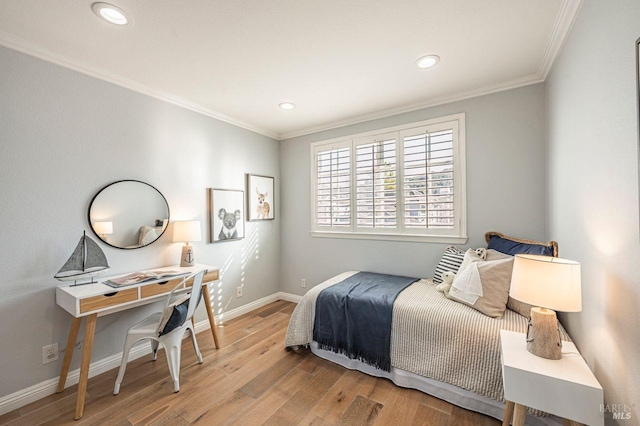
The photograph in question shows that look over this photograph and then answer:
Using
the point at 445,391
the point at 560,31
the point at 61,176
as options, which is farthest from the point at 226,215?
the point at 560,31

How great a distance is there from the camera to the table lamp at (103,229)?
2290mm

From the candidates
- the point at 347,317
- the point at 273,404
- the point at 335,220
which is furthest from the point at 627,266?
the point at 335,220

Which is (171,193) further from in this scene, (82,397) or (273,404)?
(273,404)

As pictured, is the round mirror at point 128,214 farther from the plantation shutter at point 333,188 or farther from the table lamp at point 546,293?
the table lamp at point 546,293

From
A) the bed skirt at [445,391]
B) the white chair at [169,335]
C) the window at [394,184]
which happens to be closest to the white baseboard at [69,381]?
the white chair at [169,335]

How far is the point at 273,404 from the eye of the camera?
6.31 ft

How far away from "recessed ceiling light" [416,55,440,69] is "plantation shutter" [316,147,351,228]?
144cm

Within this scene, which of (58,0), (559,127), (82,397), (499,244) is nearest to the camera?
(58,0)

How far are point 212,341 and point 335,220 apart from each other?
2.01 meters

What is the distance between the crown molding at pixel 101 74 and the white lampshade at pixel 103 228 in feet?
4.08

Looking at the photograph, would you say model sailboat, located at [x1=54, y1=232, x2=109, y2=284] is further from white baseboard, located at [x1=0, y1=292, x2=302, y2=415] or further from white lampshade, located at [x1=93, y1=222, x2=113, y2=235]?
white baseboard, located at [x1=0, y1=292, x2=302, y2=415]

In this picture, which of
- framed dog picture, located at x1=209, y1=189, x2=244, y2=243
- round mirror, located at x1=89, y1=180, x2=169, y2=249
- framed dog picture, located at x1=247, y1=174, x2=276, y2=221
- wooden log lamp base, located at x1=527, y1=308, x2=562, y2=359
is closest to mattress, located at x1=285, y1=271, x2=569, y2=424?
wooden log lamp base, located at x1=527, y1=308, x2=562, y2=359

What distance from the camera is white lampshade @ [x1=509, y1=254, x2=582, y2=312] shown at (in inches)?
50.8

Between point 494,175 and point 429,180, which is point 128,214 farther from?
point 494,175
